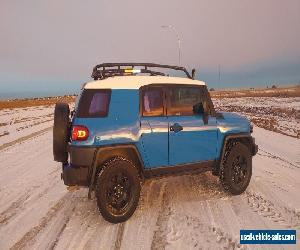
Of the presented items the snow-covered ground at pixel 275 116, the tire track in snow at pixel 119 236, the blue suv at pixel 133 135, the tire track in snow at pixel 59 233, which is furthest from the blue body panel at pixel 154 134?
the snow-covered ground at pixel 275 116

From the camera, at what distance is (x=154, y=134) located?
5320mm

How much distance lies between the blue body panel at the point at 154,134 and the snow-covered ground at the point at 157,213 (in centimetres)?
81

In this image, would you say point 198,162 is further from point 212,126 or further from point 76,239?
point 76,239

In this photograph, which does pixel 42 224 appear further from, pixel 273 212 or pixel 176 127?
pixel 273 212

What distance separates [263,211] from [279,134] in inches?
379

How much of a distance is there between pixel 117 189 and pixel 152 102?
4.80ft

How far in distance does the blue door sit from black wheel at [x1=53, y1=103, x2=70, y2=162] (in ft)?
3.79

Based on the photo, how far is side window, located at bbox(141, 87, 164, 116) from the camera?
538cm

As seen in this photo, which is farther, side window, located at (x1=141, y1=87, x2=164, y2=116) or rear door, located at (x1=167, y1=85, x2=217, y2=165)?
rear door, located at (x1=167, y1=85, x2=217, y2=165)

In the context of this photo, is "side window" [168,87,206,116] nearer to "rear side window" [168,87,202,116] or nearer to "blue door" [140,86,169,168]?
"rear side window" [168,87,202,116]

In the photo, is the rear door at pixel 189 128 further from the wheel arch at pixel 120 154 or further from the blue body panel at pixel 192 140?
the wheel arch at pixel 120 154

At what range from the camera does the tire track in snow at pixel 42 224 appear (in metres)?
4.53

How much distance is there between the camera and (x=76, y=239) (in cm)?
459

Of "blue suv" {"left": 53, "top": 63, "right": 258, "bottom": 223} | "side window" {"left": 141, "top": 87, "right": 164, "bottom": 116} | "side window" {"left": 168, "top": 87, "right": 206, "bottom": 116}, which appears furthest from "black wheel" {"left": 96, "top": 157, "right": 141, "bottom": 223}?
"side window" {"left": 168, "top": 87, "right": 206, "bottom": 116}
